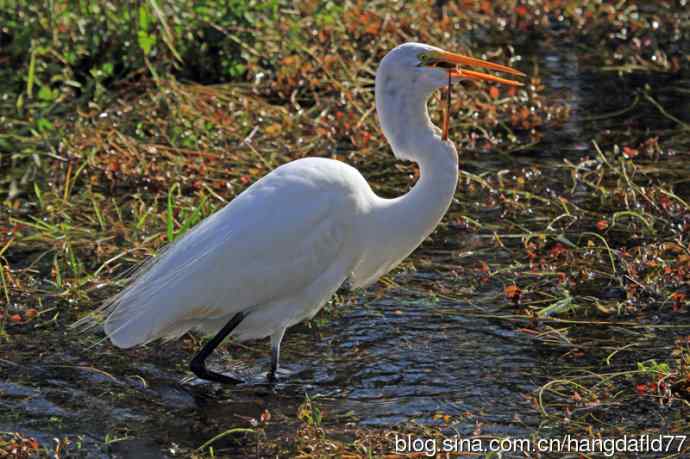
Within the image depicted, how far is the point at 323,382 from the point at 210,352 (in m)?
0.43

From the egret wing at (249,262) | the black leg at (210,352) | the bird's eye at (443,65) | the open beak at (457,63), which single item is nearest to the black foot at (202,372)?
the black leg at (210,352)

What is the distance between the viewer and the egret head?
14.1ft

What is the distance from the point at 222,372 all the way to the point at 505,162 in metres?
2.49

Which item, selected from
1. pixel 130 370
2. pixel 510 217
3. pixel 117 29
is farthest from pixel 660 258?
pixel 117 29

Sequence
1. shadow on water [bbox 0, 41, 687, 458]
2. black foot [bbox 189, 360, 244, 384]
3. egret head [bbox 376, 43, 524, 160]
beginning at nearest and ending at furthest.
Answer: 1. shadow on water [bbox 0, 41, 687, 458]
2. egret head [bbox 376, 43, 524, 160]
3. black foot [bbox 189, 360, 244, 384]

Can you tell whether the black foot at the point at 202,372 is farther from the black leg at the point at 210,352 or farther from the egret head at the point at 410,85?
the egret head at the point at 410,85

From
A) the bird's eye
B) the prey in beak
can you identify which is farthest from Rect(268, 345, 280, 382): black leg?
the bird's eye

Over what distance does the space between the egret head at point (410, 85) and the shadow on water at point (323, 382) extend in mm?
838

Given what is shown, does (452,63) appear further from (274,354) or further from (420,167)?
(274,354)

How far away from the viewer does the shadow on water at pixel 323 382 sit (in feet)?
13.7

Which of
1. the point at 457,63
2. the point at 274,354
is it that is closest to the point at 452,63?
the point at 457,63

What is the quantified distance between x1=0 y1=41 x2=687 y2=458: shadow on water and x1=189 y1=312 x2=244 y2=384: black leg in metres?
0.08

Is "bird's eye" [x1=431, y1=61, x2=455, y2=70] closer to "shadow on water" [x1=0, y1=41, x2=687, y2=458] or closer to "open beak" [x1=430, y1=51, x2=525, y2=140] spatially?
"open beak" [x1=430, y1=51, x2=525, y2=140]

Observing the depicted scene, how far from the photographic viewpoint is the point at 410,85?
170 inches
